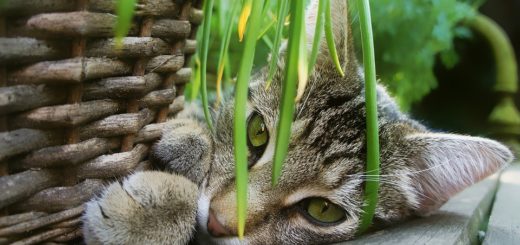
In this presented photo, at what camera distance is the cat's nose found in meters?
0.92

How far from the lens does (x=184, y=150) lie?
1070 millimetres

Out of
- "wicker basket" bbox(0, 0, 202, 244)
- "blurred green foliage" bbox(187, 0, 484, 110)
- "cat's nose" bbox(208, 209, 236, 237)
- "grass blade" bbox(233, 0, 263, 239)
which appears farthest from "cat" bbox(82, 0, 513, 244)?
"blurred green foliage" bbox(187, 0, 484, 110)

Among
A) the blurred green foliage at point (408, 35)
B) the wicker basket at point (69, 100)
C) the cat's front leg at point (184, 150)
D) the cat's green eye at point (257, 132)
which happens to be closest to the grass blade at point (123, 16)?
the wicker basket at point (69, 100)

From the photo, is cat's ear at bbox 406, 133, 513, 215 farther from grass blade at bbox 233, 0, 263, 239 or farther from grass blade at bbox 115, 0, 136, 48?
grass blade at bbox 115, 0, 136, 48

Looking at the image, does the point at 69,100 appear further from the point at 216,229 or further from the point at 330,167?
the point at 330,167

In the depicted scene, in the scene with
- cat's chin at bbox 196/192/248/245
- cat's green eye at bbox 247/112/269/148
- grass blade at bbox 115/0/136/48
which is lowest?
cat's chin at bbox 196/192/248/245

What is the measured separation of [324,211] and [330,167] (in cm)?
9

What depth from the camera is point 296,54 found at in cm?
66

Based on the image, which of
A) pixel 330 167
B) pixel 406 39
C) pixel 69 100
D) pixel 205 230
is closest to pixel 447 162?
pixel 330 167

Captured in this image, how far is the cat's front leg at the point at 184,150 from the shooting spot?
3.29ft

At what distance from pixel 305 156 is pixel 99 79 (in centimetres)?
44

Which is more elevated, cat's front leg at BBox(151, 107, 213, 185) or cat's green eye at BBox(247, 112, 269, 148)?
cat's green eye at BBox(247, 112, 269, 148)

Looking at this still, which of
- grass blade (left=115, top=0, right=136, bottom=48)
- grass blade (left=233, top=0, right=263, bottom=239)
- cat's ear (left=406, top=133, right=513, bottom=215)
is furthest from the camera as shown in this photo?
cat's ear (left=406, top=133, right=513, bottom=215)

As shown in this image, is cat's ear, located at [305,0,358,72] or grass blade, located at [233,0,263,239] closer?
grass blade, located at [233,0,263,239]
